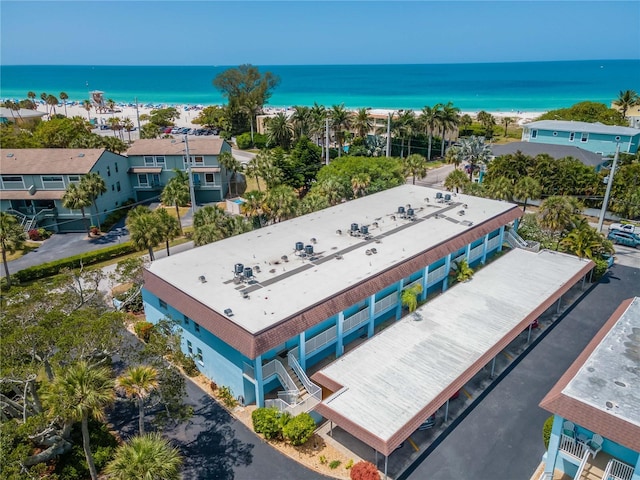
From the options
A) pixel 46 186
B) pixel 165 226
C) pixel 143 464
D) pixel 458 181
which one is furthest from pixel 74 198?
pixel 458 181

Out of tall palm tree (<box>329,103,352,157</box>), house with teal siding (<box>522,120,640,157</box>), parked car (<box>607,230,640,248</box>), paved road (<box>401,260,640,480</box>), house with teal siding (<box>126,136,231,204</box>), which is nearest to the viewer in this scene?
paved road (<box>401,260,640,480</box>)

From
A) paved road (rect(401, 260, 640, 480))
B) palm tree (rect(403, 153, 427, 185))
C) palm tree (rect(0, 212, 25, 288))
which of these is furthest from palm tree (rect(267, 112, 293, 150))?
paved road (rect(401, 260, 640, 480))

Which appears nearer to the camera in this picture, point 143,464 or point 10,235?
point 143,464

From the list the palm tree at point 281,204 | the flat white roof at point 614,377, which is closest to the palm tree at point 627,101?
the palm tree at point 281,204

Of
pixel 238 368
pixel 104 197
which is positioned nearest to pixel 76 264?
pixel 104 197

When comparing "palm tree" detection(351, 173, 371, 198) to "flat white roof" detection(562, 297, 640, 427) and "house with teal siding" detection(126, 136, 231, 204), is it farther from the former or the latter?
"flat white roof" detection(562, 297, 640, 427)

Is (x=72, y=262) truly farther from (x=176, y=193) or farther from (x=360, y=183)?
(x=360, y=183)
